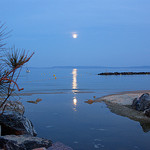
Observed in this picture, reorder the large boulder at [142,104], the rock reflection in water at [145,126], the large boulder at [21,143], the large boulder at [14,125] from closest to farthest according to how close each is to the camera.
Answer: the large boulder at [21,143]
the large boulder at [14,125]
the rock reflection in water at [145,126]
the large boulder at [142,104]

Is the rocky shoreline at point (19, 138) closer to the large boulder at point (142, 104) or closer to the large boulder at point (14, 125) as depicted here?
the large boulder at point (14, 125)

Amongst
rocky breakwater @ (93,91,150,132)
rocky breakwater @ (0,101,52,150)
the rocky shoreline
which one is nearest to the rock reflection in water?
rocky breakwater @ (93,91,150,132)

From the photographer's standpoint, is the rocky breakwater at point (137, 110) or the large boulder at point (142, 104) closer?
the rocky breakwater at point (137, 110)

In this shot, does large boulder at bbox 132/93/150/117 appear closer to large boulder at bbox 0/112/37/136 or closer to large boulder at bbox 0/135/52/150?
large boulder at bbox 0/112/37/136

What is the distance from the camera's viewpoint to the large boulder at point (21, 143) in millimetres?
6020

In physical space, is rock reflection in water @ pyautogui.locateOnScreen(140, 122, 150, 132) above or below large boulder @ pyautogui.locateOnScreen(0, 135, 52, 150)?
below

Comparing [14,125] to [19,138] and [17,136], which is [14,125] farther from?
[19,138]

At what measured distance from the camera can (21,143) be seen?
20.6 ft

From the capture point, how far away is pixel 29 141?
650 centimetres

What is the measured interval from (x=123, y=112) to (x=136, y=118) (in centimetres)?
137

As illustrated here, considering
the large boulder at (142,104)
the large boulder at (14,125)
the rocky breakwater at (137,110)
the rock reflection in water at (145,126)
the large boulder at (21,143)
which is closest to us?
the large boulder at (21,143)

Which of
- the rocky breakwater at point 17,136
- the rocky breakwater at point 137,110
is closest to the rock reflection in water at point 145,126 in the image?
the rocky breakwater at point 137,110

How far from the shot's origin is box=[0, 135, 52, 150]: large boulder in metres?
6.02

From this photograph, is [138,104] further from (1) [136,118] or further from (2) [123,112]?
(1) [136,118]
